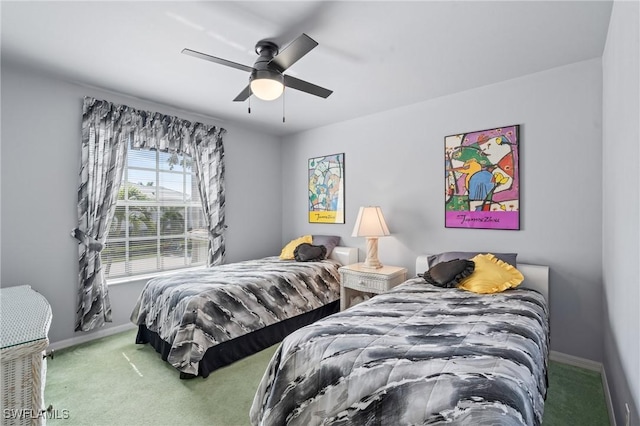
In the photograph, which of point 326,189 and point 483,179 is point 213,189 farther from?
point 483,179

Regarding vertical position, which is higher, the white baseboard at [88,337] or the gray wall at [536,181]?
the gray wall at [536,181]

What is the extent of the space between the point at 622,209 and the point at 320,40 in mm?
2118

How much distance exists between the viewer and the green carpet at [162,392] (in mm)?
1915

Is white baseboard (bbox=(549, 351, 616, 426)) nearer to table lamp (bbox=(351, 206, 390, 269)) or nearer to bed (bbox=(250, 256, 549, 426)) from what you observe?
bed (bbox=(250, 256, 549, 426))

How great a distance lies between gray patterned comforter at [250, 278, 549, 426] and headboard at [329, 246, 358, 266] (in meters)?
1.87

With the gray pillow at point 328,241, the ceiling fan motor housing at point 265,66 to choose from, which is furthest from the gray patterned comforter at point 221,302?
the ceiling fan motor housing at point 265,66

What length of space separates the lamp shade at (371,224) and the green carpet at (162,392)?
62.4 inches

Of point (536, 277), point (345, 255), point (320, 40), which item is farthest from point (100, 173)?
point (536, 277)

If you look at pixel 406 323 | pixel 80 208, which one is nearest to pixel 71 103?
pixel 80 208

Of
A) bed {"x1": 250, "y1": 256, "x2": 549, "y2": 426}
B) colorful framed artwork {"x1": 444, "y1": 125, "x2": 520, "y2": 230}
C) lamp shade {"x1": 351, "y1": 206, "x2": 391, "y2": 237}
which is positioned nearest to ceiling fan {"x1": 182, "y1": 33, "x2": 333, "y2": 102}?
bed {"x1": 250, "y1": 256, "x2": 549, "y2": 426}

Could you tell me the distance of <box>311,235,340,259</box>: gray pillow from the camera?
13.2ft

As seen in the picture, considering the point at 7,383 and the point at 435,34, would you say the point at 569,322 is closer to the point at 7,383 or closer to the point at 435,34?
the point at 435,34

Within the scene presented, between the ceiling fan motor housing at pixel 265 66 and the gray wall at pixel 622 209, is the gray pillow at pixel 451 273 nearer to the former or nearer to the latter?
the gray wall at pixel 622 209

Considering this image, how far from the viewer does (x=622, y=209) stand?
5.18ft
